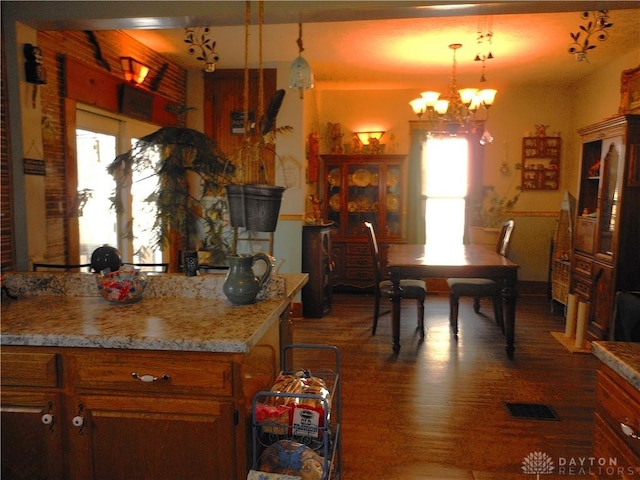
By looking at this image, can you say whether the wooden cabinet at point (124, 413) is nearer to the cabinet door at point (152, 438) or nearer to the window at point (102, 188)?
the cabinet door at point (152, 438)

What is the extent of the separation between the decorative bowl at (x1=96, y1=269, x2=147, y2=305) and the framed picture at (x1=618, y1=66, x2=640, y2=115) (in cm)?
393

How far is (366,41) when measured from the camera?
3938mm

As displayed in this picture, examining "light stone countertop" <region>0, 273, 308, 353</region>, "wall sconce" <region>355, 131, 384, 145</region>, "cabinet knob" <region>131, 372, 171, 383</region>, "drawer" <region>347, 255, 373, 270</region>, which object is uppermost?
"wall sconce" <region>355, 131, 384, 145</region>

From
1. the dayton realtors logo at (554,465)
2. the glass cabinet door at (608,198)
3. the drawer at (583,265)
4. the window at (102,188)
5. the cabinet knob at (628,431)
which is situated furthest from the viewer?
the drawer at (583,265)

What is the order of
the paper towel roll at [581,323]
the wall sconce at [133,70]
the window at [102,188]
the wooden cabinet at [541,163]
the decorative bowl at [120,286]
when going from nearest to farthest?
the decorative bowl at [120,286], the window at [102,188], the wall sconce at [133,70], the paper towel roll at [581,323], the wooden cabinet at [541,163]

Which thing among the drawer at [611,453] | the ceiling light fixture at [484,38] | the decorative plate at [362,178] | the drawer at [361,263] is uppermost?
the ceiling light fixture at [484,38]

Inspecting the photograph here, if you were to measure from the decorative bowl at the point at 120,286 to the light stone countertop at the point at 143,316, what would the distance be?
36mm

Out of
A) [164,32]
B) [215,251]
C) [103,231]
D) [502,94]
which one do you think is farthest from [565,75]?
[103,231]

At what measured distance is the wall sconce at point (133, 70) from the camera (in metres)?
3.59

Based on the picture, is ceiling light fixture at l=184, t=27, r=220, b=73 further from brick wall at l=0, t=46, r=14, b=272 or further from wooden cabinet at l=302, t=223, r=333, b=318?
wooden cabinet at l=302, t=223, r=333, b=318

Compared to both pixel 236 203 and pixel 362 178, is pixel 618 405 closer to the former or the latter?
pixel 236 203

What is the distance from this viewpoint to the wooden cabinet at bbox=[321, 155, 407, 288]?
5.88m

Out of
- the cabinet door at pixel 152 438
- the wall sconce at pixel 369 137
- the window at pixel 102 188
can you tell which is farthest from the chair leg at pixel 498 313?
the cabinet door at pixel 152 438

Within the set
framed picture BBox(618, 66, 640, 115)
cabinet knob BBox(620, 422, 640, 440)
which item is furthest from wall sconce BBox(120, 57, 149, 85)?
framed picture BBox(618, 66, 640, 115)
